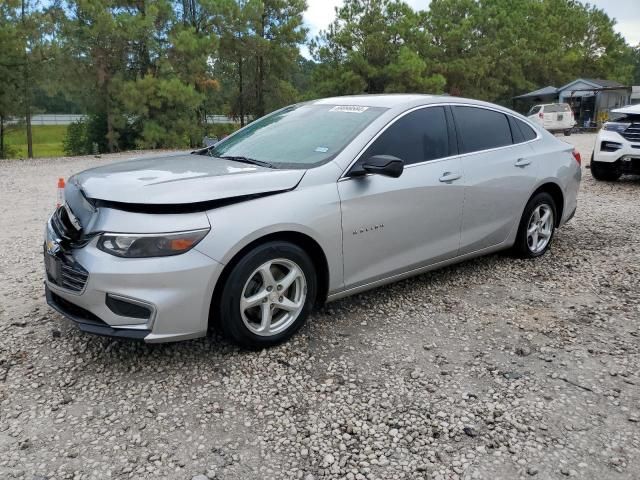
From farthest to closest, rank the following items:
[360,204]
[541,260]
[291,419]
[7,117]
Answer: [7,117] → [541,260] → [360,204] → [291,419]

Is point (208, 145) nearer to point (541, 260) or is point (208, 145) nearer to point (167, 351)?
point (167, 351)

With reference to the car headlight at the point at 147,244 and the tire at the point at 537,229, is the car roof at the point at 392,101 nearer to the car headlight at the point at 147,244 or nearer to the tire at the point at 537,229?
the tire at the point at 537,229

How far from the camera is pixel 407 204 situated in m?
3.97

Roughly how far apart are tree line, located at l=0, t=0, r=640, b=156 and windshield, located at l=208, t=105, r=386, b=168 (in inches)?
636

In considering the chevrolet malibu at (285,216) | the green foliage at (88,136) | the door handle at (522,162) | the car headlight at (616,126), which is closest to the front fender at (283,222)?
the chevrolet malibu at (285,216)

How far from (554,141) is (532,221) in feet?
2.88

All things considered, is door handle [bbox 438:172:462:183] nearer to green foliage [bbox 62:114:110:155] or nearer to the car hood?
the car hood

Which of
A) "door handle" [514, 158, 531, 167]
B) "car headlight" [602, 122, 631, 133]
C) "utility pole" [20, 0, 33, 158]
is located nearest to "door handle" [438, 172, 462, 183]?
"door handle" [514, 158, 531, 167]

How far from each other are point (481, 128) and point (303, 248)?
221 centimetres

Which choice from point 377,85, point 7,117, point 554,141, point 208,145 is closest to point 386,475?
point 208,145

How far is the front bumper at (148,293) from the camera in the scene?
292 cm

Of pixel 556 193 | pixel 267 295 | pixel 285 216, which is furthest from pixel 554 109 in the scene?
pixel 267 295

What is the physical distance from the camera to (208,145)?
A: 5.04 metres

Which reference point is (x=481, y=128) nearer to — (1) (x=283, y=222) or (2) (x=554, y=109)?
(1) (x=283, y=222)
